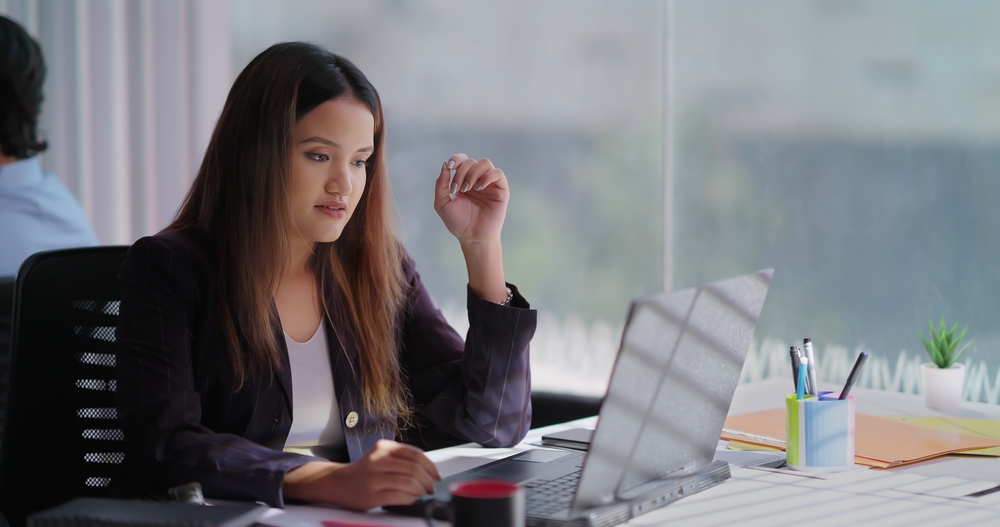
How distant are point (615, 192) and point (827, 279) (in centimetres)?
70

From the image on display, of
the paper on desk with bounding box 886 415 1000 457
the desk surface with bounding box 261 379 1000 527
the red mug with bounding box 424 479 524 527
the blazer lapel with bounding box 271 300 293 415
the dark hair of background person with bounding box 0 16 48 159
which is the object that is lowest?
the desk surface with bounding box 261 379 1000 527

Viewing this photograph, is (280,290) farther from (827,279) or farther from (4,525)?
(827,279)

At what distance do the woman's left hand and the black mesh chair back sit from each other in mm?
560

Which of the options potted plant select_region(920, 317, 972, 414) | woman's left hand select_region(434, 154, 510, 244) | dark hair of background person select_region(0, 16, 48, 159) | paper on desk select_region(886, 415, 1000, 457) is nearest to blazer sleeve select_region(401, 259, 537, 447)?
woman's left hand select_region(434, 154, 510, 244)

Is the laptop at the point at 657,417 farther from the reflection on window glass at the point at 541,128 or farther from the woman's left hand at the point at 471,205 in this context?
the reflection on window glass at the point at 541,128

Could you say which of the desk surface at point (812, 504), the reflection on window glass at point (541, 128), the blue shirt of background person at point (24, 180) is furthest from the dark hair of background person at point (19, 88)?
the desk surface at point (812, 504)

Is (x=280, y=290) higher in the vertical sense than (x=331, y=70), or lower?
lower

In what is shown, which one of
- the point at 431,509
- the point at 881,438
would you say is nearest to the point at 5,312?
the point at 431,509

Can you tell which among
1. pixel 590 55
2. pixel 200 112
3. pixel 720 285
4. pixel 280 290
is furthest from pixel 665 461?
pixel 200 112

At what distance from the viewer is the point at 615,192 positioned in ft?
8.48

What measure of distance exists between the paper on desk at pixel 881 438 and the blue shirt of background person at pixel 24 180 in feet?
5.27

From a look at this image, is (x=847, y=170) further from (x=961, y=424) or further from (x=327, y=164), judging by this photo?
(x=327, y=164)

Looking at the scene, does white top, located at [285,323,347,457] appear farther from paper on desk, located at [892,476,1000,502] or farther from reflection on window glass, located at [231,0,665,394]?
reflection on window glass, located at [231,0,665,394]

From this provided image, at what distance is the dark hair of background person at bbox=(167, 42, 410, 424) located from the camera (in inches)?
53.5
